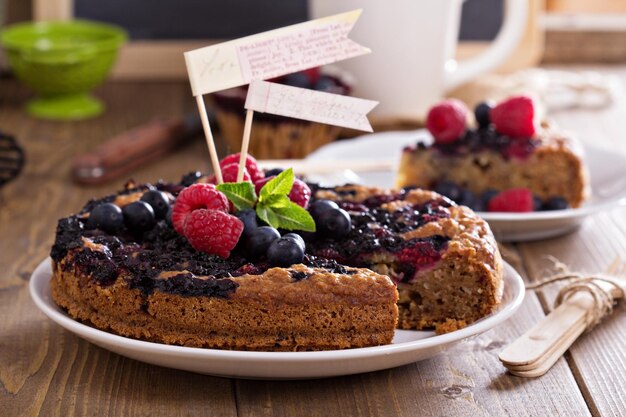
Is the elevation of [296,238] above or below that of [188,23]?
above

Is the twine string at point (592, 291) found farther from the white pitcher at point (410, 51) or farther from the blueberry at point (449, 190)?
the white pitcher at point (410, 51)

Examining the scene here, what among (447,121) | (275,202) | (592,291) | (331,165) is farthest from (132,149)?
(592,291)

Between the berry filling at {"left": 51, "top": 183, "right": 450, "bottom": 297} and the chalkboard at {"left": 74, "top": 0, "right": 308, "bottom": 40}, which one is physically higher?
the berry filling at {"left": 51, "top": 183, "right": 450, "bottom": 297}

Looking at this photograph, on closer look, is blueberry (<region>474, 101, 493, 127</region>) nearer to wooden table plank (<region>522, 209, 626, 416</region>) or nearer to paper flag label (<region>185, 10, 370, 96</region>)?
wooden table plank (<region>522, 209, 626, 416</region>)

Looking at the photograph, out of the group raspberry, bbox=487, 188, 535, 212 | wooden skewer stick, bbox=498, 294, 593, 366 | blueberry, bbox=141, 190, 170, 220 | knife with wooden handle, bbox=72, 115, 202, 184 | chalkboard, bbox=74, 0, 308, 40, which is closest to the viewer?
wooden skewer stick, bbox=498, 294, 593, 366

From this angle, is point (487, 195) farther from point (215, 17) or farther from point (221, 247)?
point (215, 17)

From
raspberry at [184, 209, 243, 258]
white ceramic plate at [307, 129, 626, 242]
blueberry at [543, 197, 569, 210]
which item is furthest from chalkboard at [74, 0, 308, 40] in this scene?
raspberry at [184, 209, 243, 258]

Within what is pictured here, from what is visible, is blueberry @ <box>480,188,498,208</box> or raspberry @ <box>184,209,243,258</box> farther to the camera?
blueberry @ <box>480,188,498,208</box>
